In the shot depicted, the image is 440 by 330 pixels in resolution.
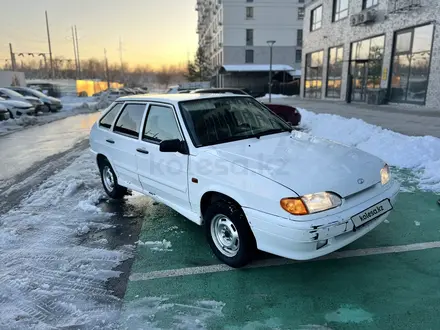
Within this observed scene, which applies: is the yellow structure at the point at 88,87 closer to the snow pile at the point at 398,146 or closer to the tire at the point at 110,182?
the snow pile at the point at 398,146

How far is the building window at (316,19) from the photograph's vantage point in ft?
91.9

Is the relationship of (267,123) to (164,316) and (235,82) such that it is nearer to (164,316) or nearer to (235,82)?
(164,316)

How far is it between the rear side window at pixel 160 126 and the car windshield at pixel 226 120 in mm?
177

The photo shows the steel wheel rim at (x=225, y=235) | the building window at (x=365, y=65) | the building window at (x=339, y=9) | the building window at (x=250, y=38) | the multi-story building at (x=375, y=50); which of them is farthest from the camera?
the building window at (x=250, y=38)

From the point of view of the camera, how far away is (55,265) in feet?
11.9

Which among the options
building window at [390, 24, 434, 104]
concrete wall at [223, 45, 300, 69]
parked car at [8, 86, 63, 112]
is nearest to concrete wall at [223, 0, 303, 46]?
concrete wall at [223, 45, 300, 69]

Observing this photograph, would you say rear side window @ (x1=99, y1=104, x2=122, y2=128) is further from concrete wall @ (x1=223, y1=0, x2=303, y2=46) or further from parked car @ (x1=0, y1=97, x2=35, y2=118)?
concrete wall @ (x1=223, y1=0, x2=303, y2=46)

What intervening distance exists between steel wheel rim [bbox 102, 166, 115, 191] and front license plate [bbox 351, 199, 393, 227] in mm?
3796

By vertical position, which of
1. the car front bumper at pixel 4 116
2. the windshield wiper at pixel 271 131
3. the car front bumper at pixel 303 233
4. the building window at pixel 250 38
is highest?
the building window at pixel 250 38

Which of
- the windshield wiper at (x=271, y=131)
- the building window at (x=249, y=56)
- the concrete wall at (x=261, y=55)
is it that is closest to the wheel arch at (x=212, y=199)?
the windshield wiper at (x=271, y=131)

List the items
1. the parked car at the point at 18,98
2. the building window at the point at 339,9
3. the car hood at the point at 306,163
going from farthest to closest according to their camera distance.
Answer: the building window at the point at 339,9
the parked car at the point at 18,98
the car hood at the point at 306,163

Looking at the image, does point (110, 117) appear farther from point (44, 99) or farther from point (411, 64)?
point (44, 99)

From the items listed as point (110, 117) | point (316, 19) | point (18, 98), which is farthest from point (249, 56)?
point (110, 117)

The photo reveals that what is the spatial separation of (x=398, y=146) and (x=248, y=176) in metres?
6.16
